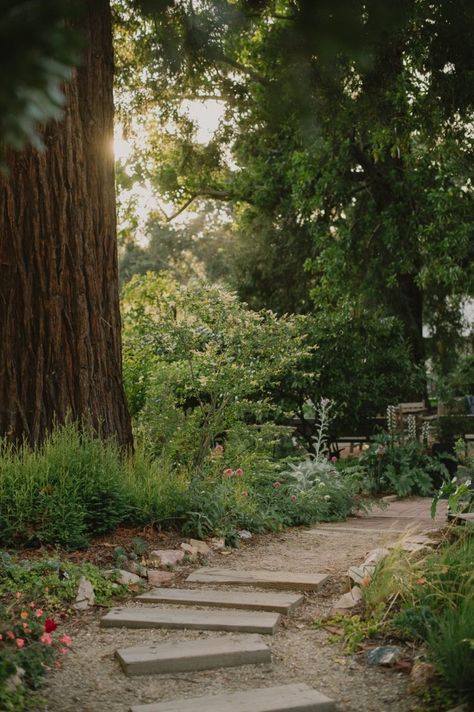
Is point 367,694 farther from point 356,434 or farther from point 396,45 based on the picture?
point 356,434

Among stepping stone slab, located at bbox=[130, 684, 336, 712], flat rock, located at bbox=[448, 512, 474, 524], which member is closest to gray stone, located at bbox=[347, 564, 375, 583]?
flat rock, located at bbox=[448, 512, 474, 524]

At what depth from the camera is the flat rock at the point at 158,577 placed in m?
5.18

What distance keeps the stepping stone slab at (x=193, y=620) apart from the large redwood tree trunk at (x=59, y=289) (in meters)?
2.38

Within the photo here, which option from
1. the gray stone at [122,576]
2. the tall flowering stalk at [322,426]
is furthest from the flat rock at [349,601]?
the tall flowering stalk at [322,426]

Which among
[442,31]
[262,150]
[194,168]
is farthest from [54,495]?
[262,150]

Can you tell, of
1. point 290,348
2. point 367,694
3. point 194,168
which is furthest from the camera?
point 194,168

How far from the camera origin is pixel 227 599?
15.3 feet

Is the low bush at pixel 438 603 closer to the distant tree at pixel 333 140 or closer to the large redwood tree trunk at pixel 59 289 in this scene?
the distant tree at pixel 333 140

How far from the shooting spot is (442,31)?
7594 millimetres

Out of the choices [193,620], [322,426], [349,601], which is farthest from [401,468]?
[193,620]

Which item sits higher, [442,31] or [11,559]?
[442,31]

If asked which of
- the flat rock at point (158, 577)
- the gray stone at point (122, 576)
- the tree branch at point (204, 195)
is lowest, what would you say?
the flat rock at point (158, 577)

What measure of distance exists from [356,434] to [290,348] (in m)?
4.17

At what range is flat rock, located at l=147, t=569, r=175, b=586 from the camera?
204 inches
